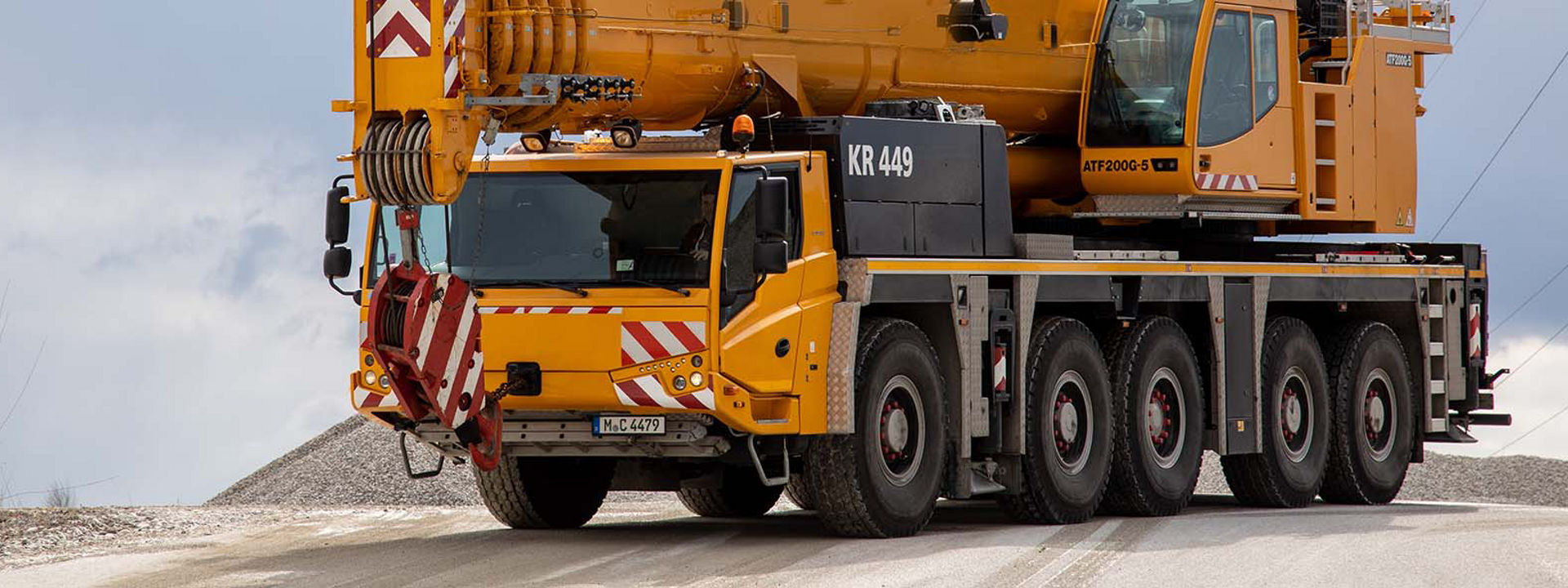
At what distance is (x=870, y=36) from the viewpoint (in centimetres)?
1666

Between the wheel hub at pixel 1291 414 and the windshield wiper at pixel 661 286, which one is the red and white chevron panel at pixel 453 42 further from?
the wheel hub at pixel 1291 414

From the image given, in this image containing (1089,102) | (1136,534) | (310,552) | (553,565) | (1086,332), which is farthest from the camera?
(1089,102)

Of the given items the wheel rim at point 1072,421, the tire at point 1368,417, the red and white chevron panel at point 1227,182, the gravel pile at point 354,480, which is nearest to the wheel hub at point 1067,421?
the wheel rim at point 1072,421

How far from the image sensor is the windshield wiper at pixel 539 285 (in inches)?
566

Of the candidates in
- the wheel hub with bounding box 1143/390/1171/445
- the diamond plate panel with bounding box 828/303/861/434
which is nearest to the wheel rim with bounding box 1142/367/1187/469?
the wheel hub with bounding box 1143/390/1171/445

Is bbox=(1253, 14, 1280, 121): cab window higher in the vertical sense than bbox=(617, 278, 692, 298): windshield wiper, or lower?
higher

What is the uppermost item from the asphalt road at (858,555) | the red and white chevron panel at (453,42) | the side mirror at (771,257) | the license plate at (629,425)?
the red and white chevron panel at (453,42)

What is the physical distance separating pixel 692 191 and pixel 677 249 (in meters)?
0.39

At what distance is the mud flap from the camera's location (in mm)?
13820

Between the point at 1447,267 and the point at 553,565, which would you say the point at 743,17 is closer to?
the point at 553,565

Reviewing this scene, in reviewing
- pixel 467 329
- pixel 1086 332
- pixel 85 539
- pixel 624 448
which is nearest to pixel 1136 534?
pixel 1086 332

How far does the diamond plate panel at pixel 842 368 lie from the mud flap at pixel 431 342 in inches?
84.9

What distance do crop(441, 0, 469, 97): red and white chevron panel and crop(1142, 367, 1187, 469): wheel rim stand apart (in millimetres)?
6672

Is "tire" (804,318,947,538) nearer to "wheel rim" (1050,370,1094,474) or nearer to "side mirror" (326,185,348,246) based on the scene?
"wheel rim" (1050,370,1094,474)
